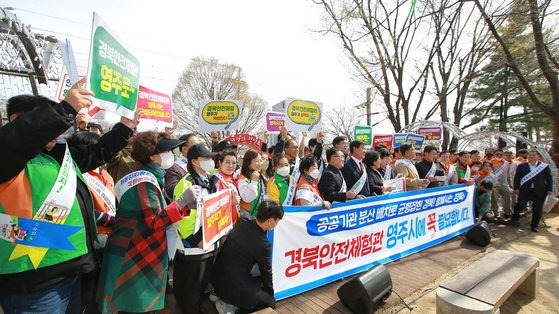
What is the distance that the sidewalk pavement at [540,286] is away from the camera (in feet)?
11.4

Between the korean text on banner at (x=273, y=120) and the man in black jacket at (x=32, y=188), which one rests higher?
the korean text on banner at (x=273, y=120)

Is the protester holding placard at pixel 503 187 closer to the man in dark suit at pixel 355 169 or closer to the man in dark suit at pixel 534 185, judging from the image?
the man in dark suit at pixel 534 185

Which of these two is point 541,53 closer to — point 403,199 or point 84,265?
point 403,199

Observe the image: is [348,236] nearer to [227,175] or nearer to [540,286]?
[227,175]

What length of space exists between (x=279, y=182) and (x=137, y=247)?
2.27m

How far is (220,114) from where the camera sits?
731cm

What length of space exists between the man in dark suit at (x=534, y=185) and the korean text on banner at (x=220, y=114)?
7.67 meters

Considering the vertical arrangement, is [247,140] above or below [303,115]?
below

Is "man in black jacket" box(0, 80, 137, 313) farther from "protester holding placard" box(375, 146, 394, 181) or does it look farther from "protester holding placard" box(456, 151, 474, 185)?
"protester holding placard" box(456, 151, 474, 185)

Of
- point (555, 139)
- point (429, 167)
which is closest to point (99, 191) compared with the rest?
point (429, 167)

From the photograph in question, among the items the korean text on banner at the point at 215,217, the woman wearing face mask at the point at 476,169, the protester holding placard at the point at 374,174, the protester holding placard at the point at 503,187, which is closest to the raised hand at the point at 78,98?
the korean text on banner at the point at 215,217

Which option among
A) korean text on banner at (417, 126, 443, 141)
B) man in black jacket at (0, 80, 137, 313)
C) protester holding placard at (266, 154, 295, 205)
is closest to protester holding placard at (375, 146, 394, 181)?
protester holding placard at (266, 154, 295, 205)

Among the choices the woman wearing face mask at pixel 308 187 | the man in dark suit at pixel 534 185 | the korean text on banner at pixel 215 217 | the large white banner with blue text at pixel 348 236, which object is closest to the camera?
the korean text on banner at pixel 215 217

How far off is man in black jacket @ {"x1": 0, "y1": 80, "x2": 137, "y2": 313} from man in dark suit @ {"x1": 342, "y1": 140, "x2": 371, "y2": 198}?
3541 millimetres
